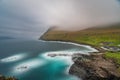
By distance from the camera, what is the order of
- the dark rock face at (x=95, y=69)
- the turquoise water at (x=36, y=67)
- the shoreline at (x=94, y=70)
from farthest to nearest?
the turquoise water at (x=36, y=67)
the dark rock face at (x=95, y=69)
the shoreline at (x=94, y=70)

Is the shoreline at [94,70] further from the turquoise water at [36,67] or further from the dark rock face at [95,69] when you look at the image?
the turquoise water at [36,67]

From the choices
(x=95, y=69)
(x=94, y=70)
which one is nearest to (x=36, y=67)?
(x=94, y=70)

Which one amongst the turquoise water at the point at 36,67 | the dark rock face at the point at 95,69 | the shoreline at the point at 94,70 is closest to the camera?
the shoreline at the point at 94,70

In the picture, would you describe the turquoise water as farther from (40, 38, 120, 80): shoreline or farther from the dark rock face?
the dark rock face

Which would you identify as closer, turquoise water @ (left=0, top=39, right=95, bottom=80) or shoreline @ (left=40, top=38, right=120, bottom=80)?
shoreline @ (left=40, top=38, right=120, bottom=80)

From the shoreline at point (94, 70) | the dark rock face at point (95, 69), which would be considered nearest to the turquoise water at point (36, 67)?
the shoreline at point (94, 70)

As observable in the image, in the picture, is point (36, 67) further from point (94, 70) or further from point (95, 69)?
point (95, 69)

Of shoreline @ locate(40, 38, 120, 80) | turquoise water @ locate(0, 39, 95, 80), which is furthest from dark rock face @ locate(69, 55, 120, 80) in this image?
turquoise water @ locate(0, 39, 95, 80)

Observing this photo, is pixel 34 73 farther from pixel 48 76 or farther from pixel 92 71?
pixel 92 71

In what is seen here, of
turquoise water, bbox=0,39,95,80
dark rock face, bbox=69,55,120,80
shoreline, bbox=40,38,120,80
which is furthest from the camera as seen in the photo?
turquoise water, bbox=0,39,95,80
